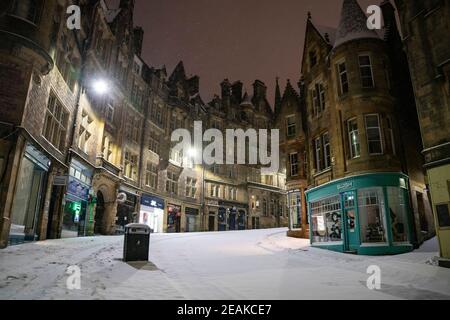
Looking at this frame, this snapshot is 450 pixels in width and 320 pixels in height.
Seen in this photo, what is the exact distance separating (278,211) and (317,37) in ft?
98.8

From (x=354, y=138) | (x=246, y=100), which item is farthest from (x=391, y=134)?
(x=246, y=100)

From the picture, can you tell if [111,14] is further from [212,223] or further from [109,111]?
[212,223]

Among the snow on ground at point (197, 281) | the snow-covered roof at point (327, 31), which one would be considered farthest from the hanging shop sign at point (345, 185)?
the snow-covered roof at point (327, 31)

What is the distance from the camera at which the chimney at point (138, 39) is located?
3123cm

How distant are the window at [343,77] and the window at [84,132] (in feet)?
53.8

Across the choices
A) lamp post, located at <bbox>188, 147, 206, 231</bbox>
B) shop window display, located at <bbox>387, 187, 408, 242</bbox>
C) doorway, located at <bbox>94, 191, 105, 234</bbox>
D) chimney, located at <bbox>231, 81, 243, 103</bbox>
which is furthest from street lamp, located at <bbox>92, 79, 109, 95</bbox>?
chimney, located at <bbox>231, 81, 243, 103</bbox>

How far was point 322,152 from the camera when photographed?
1886cm

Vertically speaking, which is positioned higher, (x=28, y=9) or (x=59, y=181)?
(x=28, y=9)

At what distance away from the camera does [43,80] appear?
1345cm

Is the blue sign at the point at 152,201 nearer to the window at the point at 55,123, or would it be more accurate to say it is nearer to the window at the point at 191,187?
the window at the point at 191,187

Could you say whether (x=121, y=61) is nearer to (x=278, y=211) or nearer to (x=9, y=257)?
(x=9, y=257)

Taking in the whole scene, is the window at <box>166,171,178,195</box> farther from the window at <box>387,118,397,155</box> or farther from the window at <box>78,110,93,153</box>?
the window at <box>387,118,397,155</box>

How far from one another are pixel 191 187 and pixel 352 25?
83.2 ft
